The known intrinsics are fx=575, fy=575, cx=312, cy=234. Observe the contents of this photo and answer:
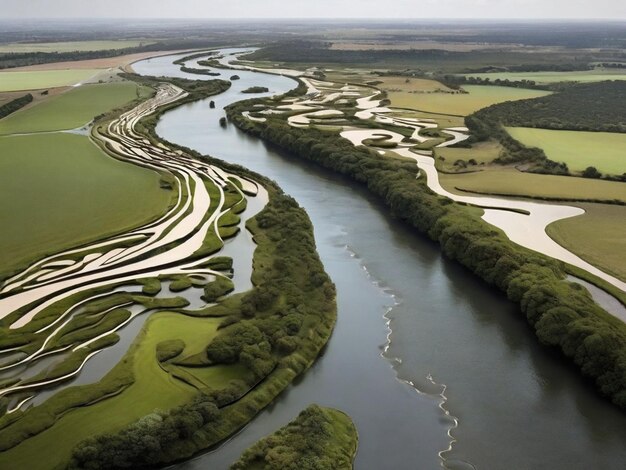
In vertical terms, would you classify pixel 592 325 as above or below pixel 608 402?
above

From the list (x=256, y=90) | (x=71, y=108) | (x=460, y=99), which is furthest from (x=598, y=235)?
(x=71, y=108)

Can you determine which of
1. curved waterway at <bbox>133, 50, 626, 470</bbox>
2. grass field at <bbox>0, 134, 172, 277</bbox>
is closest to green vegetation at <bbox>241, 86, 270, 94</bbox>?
grass field at <bbox>0, 134, 172, 277</bbox>

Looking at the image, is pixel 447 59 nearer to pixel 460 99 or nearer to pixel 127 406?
pixel 460 99

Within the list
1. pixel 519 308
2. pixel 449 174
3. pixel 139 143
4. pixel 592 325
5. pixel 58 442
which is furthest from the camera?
pixel 139 143

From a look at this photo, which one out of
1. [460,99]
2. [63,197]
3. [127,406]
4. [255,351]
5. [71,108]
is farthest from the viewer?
[460,99]

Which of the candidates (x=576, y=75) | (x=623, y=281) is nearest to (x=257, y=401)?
(x=623, y=281)

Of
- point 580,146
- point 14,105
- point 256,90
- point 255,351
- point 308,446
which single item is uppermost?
point 580,146

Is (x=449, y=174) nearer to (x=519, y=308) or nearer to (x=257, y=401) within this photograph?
(x=519, y=308)
